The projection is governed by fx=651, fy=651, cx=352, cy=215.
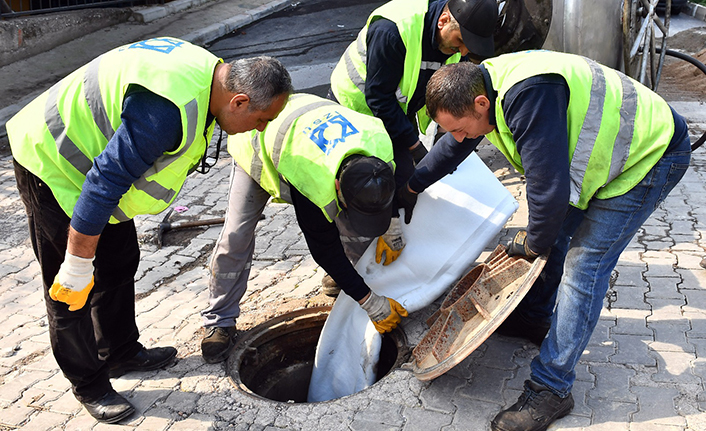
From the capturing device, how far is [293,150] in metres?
3.03

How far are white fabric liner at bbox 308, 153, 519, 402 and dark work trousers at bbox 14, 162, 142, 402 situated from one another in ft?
3.79

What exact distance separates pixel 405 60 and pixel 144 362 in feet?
7.36

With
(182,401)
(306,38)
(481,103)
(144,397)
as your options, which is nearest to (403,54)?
(481,103)

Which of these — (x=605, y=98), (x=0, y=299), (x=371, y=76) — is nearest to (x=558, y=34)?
(x=371, y=76)

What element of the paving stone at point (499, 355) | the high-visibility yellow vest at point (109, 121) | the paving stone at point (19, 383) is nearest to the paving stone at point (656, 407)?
the paving stone at point (499, 355)

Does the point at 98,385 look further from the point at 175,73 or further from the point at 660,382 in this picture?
the point at 660,382

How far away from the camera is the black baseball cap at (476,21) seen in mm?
A: 3504

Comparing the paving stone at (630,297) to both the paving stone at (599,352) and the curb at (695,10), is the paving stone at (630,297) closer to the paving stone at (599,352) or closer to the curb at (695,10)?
the paving stone at (599,352)

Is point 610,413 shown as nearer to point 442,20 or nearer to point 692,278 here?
point 692,278

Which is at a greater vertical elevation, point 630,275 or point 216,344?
point 216,344

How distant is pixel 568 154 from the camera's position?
103 inches

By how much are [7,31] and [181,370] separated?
659 centimetres

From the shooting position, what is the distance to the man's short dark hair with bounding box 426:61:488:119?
2.66 metres

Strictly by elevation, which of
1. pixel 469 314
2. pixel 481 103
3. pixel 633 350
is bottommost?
pixel 633 350
